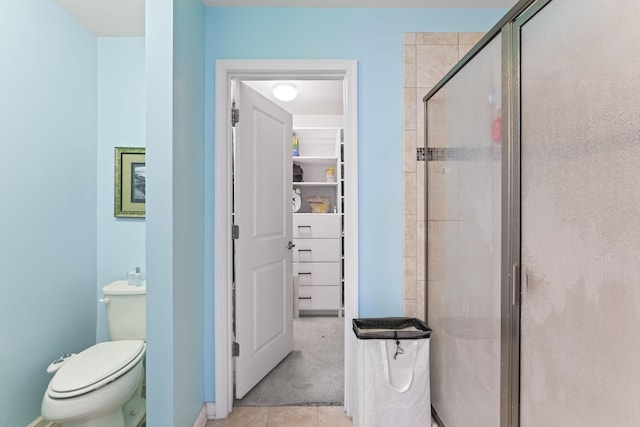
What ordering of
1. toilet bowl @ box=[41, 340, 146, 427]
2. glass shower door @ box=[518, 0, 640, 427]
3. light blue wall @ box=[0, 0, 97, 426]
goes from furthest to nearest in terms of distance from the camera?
light blue wall @ box=[0, 0, 97, 426]
toilet bowl @ box=[41, 340, 146, 427]
glass shower door @ box=[518, 0, 640, 427]

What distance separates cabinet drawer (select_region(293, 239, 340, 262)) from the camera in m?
3.43

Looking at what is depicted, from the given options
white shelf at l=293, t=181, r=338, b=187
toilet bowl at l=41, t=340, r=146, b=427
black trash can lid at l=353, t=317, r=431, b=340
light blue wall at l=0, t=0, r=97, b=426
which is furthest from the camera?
white shelf at l=293, t=181, r=338, b=187

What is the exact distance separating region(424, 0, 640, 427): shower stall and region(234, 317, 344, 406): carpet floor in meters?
0.84

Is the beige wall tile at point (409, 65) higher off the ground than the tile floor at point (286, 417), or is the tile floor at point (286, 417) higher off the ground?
the beige wall tile at point (409, 65)

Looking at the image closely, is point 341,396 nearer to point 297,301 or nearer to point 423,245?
point 423,245

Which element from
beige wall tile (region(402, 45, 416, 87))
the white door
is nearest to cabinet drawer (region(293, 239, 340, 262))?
the white door

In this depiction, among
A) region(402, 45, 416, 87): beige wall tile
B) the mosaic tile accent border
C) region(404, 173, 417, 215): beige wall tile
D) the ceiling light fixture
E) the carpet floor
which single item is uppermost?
the ceiling light fixture

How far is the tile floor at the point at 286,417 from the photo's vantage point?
1.72 metres

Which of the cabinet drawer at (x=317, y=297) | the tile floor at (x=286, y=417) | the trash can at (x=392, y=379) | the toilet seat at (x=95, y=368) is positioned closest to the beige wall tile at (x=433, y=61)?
the trash can at (x=392, y=379)

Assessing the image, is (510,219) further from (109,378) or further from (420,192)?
(109,378)

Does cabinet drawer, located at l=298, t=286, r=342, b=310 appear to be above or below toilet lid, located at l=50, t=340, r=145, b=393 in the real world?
below

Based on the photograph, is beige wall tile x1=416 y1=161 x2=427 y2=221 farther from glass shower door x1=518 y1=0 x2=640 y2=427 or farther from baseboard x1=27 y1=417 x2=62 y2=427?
baseboard x1=27 y1=417 x2=62 y2=427

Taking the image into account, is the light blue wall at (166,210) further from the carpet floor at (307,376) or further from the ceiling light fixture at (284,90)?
the ceiling light fixture at (284,90)

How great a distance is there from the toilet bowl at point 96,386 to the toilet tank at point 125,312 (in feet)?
0.57
